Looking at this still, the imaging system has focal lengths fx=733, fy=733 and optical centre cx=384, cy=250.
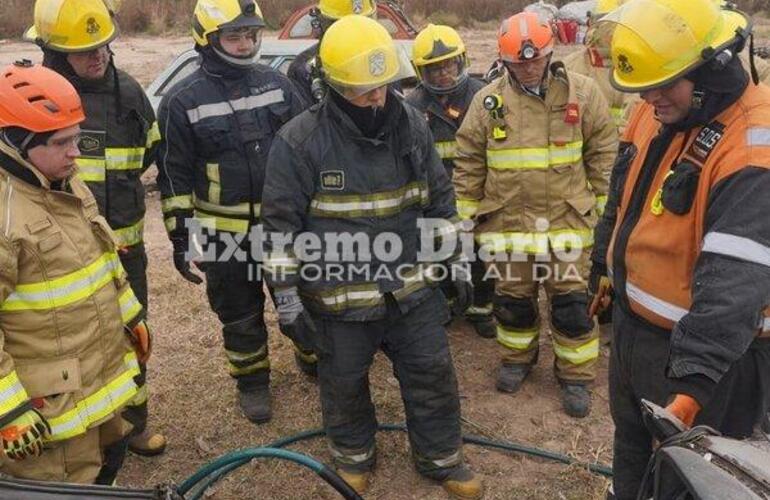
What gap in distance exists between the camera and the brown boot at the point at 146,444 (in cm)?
382

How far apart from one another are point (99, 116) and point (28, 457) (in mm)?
1665

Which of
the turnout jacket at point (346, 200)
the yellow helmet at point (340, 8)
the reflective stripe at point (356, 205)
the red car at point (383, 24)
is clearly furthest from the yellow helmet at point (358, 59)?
the red car at point (383, 24)

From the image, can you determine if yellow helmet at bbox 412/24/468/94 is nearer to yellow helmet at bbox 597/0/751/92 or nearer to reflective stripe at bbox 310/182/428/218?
reflective stripe at bbox 310/182/428/218

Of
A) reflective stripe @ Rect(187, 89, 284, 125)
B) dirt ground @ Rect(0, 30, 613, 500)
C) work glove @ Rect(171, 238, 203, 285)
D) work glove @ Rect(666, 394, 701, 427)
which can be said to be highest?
reflective stripe @ Rect(187, 89, 284, 125)

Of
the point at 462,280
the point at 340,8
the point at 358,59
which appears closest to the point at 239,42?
the point at 358,59

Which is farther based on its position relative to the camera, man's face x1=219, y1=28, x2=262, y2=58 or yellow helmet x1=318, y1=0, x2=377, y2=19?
yellow helmet x1=318, y1=0, x2=377, y2=19

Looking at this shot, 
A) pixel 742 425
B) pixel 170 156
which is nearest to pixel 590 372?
pixel 742 425

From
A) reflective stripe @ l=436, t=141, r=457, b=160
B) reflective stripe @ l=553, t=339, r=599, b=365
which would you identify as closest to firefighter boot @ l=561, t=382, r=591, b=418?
reflective stripe @ l=553, t=339, r=599, b=365

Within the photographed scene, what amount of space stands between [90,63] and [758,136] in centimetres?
284

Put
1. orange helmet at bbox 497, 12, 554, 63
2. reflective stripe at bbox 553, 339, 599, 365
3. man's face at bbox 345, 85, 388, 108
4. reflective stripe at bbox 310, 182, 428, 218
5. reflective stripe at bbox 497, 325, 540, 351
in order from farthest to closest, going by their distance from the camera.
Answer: reflective stripe at bbox 497, 325, 540, 351, reflective stripe at bbox 553, 339, 599, 365, orange helmet at bbox 497, 12, 554, 63, reflective stripe at bbox 310, 182, 428, 218, man's face at bbox 345, 85, 388, 108

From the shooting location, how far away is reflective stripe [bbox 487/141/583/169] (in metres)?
3.88

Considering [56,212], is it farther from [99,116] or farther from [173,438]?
[173,438]

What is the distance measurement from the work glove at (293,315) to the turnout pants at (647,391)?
50.5 inches

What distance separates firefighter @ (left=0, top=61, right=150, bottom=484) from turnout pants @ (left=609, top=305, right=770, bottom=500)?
1.90 m
